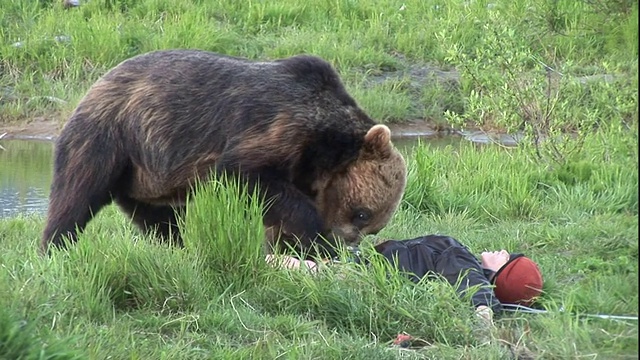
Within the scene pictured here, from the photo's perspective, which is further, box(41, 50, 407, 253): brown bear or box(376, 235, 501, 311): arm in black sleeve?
box(41, 50, 407, 253): brown bear

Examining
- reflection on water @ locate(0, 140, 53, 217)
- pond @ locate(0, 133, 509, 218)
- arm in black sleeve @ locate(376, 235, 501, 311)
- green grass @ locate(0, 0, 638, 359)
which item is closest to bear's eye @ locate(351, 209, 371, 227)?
green grass @ locate(0, 0, 638, 359)

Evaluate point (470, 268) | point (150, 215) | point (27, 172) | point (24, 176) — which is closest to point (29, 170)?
point (27, 172)

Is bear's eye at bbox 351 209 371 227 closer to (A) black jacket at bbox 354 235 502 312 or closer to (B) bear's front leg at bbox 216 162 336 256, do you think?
(B) bear's front leg at bbox 216 162 336 256

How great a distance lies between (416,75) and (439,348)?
10469 millimetres

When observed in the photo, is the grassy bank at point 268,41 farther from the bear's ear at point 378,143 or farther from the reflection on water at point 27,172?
the bear's ear at point 378,143

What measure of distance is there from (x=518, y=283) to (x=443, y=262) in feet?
1.25

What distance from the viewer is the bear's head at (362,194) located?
628 cm

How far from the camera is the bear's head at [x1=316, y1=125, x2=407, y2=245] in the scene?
628 cm

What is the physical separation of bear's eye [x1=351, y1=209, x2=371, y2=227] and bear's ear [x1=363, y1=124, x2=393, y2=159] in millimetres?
329

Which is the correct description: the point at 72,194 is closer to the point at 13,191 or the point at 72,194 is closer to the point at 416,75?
the point at 13,191

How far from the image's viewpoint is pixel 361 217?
632 centimetres

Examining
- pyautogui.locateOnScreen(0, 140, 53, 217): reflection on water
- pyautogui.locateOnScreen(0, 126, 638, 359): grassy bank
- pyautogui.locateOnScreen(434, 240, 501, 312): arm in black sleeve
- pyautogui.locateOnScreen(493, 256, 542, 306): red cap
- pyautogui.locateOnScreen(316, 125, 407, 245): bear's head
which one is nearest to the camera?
pyautogui.locateOnScreen(0, 126, 638, 359): grassy bank

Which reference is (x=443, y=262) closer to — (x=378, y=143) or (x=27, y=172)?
(x=378, y=143)

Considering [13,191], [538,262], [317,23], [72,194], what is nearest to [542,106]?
[538,262]
